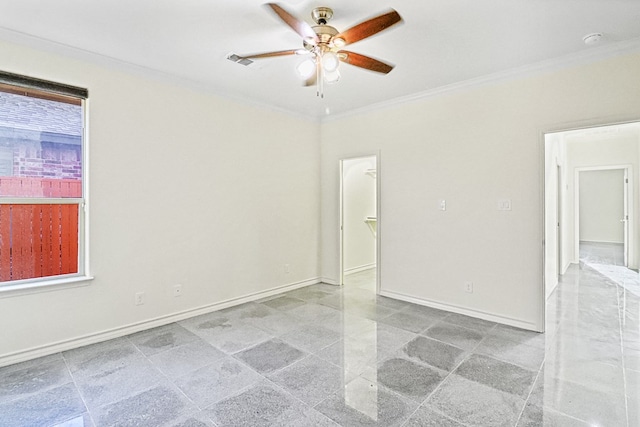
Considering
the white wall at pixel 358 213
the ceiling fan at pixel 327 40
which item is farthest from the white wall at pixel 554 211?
the ceiling fan at pixel 327 40

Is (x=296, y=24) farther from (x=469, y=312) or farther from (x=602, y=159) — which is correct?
(x=602, y=159)

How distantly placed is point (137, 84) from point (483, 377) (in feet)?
13.0

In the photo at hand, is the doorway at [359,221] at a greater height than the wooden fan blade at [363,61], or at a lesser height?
lesser

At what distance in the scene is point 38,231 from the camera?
2768mm

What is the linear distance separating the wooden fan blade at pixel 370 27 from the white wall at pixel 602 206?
10.3 m

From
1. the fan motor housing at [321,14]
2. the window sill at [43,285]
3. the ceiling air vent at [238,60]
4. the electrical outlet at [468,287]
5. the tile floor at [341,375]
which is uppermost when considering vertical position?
the ceiling air vent at [238,60]

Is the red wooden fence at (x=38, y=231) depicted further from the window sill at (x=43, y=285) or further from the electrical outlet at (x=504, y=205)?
the electrical outlet at (x=504, y=205)

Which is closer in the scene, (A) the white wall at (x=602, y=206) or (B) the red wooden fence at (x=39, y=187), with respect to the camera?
(B) the red wooden fence at (x=39, y=187)

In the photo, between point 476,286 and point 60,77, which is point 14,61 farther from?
point 476,286

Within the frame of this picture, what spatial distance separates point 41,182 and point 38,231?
42 cm

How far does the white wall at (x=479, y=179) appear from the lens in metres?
2.96

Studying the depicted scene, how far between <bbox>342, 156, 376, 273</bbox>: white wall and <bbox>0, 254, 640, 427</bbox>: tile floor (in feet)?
6.91

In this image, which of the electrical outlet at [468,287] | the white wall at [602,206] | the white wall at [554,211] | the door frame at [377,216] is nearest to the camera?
the electrical outlet at [468,287]

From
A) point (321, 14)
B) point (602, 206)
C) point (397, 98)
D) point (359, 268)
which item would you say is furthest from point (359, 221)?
point (602, 206)
